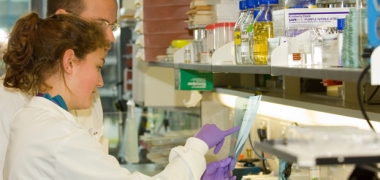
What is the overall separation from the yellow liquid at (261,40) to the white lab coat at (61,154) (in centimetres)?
38

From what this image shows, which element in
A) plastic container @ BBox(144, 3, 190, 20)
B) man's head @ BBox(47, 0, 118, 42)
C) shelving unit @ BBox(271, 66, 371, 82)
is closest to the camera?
shelving unit @ BBox(271, 66, 371, 82)

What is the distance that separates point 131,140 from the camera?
15.4 feet

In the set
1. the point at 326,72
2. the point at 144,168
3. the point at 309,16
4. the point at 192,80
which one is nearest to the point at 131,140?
the point at 144,168

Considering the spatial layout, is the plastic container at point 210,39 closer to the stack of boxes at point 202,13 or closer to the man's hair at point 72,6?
the stack of boxes at point 202,13

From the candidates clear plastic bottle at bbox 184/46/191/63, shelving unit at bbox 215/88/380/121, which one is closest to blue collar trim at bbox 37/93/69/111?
shelving unit at bbox 215/88/380/121

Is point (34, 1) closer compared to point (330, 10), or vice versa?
point (330, 10)

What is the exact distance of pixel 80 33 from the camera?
2.21 m

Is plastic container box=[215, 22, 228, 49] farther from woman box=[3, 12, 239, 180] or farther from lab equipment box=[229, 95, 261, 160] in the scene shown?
woman box=[3, 12, 239, 180]

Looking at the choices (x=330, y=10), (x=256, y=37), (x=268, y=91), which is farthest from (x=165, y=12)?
(x=330, y=10)

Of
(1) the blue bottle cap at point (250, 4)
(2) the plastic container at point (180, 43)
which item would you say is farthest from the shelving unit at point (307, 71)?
(2) the plastic container at point (180, 43)

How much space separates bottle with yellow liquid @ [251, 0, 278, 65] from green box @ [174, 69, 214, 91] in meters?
1.42

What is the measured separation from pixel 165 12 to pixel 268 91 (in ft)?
3.83

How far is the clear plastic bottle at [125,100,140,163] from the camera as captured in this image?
4633 millimetres

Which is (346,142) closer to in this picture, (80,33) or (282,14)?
(282,14)
